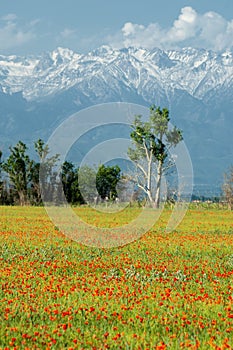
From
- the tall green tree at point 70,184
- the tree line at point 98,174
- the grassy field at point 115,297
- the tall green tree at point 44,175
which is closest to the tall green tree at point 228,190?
the tree line at point 98,174

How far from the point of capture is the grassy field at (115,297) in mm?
9031

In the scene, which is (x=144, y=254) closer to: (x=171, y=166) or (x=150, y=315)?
(x=150, y=315)

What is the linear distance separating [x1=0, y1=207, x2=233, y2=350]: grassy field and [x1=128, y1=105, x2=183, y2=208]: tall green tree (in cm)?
4187

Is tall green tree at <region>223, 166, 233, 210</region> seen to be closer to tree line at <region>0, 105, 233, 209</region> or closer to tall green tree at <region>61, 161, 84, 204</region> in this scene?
tree line at <region>0, 105, 233, 209</region>

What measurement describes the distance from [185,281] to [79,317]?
14.2ft

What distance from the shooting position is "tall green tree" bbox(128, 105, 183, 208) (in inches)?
2452

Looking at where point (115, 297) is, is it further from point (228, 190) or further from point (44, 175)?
point (44, 175)

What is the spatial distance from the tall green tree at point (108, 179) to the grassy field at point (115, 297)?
5461cm

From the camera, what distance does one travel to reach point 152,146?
62281mm

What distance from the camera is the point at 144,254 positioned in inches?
743

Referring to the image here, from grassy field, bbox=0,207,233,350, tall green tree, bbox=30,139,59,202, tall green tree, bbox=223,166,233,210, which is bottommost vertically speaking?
grassy field, bbox=0,207,233,350

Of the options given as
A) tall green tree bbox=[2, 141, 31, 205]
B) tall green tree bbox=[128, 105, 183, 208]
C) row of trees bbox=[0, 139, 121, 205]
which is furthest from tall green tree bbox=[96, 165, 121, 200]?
tall green tree bbox=[128, 105, 183, 208]

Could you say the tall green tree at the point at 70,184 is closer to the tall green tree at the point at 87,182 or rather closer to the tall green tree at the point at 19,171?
the tall green tree at the point at 19,171

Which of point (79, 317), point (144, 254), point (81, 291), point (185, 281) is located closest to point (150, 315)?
point (79, 317)
